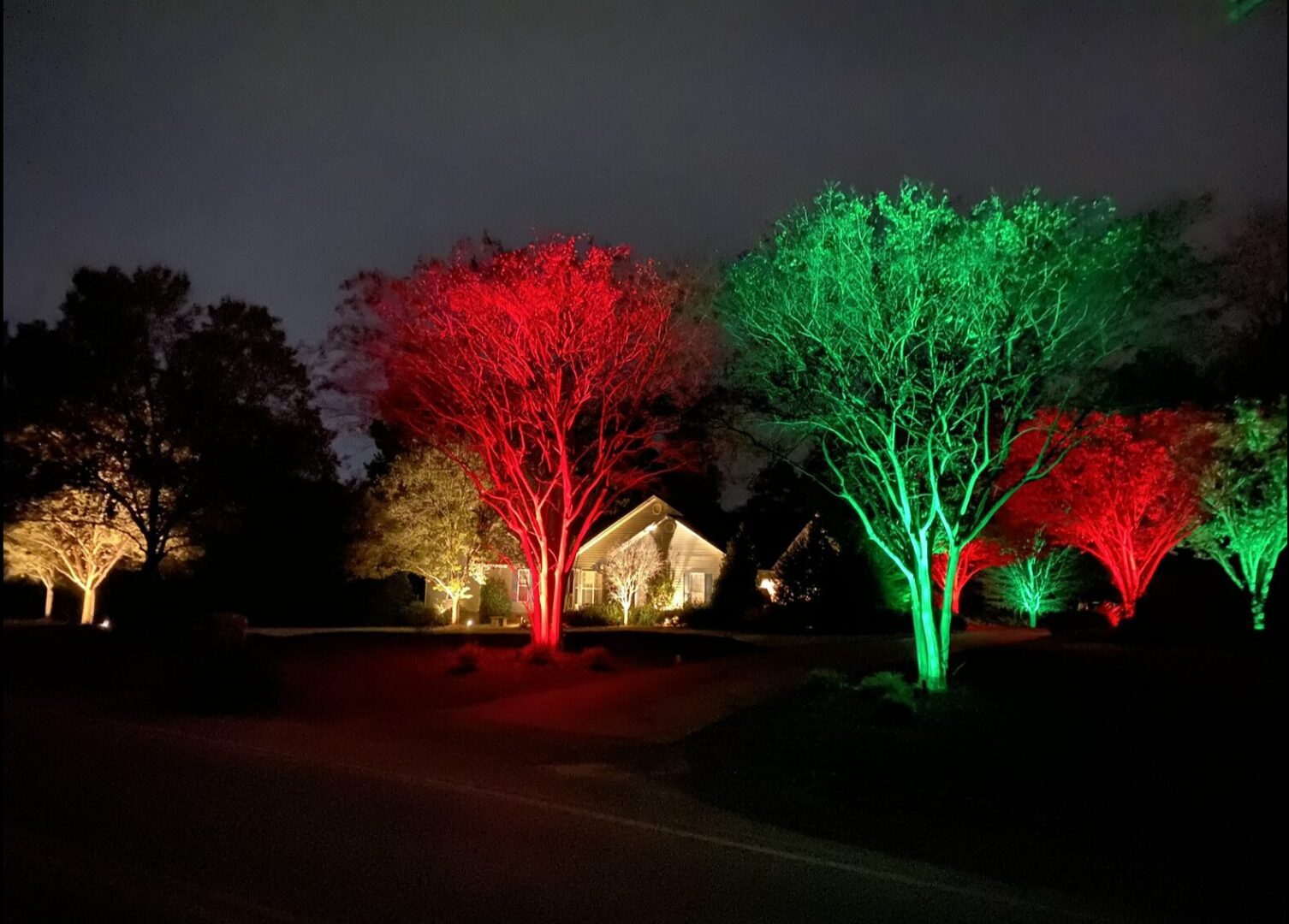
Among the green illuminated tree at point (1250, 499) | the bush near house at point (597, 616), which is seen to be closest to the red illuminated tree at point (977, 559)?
the green illuminated tree at point (1250, 499)

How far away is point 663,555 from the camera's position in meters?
41.7

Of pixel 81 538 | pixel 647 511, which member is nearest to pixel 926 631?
pixel 81 538

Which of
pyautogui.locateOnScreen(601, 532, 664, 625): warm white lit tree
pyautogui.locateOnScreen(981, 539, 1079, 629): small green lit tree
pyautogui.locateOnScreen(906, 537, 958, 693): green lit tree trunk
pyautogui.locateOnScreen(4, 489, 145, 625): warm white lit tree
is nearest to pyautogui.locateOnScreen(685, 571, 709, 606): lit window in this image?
pyautogui.locateOnScreen(601, 532, 664, 625): warm white lit tree

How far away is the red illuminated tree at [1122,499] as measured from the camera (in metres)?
25.9

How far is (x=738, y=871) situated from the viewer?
7.80m

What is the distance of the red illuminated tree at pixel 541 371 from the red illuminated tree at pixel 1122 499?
9.80 meters

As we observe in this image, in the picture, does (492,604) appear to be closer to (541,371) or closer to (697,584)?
(697,584)

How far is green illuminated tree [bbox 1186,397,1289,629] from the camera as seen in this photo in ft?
34.5

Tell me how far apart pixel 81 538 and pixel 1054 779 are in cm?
1776

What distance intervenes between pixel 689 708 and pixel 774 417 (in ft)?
18.6

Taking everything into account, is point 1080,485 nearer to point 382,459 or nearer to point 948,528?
point 948,528

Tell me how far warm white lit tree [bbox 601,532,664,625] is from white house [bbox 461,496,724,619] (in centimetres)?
108

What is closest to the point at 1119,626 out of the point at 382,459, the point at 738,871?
the point at 738,871

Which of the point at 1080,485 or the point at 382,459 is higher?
the point at 382,459
